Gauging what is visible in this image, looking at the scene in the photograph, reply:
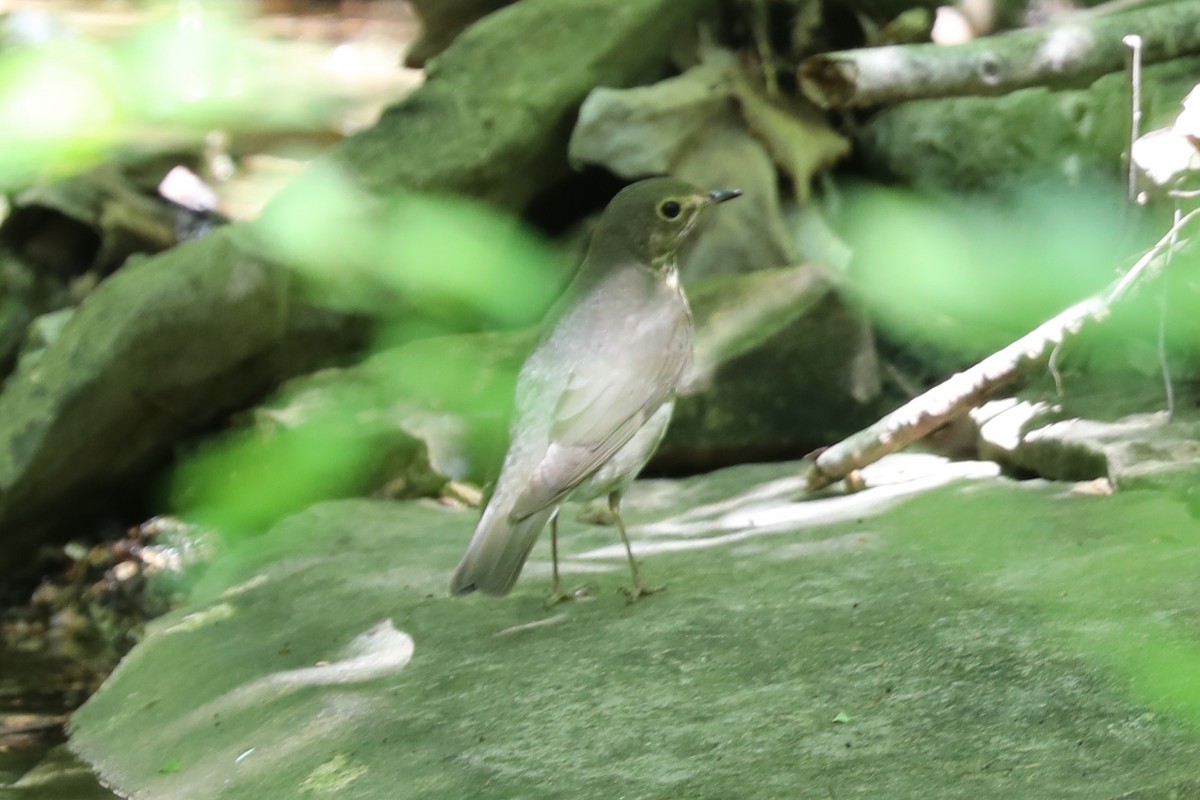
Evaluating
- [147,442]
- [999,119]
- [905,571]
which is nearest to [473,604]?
[905,571]

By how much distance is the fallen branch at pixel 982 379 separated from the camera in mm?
3707

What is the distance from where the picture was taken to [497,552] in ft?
9.54

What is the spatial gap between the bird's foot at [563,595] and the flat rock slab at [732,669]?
0.14 feet

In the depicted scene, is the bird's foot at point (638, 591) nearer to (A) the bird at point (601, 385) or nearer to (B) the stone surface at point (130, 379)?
(A) the bird at point (601, 385)

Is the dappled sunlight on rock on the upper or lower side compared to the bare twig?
lower

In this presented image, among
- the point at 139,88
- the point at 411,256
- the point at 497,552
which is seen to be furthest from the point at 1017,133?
the point at 139,88

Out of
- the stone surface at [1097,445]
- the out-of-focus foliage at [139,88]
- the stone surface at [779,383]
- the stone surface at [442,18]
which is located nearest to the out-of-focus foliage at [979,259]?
the stone surface at [779,383]

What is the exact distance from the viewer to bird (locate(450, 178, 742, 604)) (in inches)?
117

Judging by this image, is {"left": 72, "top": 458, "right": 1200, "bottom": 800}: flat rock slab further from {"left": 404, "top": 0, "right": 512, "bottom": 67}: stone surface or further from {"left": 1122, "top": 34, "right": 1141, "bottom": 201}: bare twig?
{"left": 404, "top": 0, "right": 512, "bottom": 67}: stone surface

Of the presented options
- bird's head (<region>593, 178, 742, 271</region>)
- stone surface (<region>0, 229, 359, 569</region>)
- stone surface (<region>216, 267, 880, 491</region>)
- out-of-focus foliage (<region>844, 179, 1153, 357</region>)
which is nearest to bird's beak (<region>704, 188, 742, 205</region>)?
bird's head (<region>593, 178, 742, 271</region>)

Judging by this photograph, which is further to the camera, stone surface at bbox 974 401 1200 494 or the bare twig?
the bare twig

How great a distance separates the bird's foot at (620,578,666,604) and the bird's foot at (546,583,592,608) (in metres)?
0.16

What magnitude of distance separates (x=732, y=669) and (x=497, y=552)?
0.74 meters

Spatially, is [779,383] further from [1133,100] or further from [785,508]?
[1133,100]
